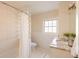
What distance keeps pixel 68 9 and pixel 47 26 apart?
0.87 m

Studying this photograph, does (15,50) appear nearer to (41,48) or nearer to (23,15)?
(23,15)

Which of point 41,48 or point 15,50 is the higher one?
point 15,50

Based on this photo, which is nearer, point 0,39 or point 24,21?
point 0,39

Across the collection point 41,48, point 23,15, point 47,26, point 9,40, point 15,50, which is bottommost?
point 41,48


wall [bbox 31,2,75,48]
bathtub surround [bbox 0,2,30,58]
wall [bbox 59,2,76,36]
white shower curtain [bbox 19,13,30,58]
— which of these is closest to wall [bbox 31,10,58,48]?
wall [bbox 31,2,75,48]

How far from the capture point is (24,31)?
7.13ft

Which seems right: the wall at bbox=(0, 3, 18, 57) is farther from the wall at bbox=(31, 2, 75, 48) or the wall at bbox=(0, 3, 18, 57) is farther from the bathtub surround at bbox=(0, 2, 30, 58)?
the wall at bbox=(31, 2, 75, 48)

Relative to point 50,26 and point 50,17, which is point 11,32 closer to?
point 50,26

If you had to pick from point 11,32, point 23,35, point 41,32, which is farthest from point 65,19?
point 11,32

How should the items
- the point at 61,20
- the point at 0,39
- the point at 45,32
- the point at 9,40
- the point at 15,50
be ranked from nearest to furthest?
the point at 0,39
the point at 9,40
the point at 15,50
the point at 61,20
the point at 45,32

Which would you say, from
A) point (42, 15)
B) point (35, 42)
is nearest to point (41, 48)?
point (35, 42)

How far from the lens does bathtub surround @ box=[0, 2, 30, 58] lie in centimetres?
154

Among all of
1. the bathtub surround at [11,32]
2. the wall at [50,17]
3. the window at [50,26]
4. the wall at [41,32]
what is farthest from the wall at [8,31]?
the window at [50,26]

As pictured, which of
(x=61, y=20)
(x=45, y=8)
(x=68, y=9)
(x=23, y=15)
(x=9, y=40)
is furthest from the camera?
(x=45, y=8)
